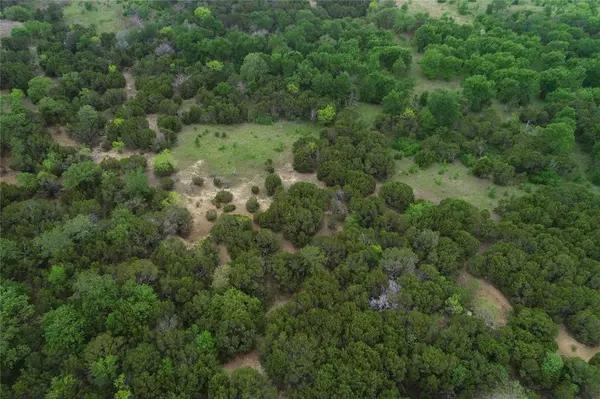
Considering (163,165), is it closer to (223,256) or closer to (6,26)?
(223,256)

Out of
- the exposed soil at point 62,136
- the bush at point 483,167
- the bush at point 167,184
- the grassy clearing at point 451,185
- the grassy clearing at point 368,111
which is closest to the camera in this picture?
the bush at point 167,184

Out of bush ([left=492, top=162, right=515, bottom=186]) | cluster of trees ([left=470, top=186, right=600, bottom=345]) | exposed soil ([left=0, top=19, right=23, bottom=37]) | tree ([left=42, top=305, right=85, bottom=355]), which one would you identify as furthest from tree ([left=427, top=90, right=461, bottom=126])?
exposed soil ([left=0, top=19, right=23, bottom=37])

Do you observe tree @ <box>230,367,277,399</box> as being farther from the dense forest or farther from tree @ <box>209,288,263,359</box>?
tree @ <box>209,288,263,359</box>

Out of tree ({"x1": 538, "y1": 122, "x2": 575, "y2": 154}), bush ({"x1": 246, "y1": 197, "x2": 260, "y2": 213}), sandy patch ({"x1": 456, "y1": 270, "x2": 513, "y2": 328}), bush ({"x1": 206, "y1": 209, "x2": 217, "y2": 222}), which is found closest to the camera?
sandy patch ({"x1": 456, "y1": 270, "x2": 513, "y2": 328})

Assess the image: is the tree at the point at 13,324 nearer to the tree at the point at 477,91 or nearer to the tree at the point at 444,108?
the tree at the point at 444,108

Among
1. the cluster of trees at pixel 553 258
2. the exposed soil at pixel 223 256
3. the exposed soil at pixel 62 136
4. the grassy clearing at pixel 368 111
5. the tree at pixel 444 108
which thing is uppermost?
the tree at pixel 444 108

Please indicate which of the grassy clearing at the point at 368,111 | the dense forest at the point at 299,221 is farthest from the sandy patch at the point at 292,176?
the grassy clearing at the point at 368,111
